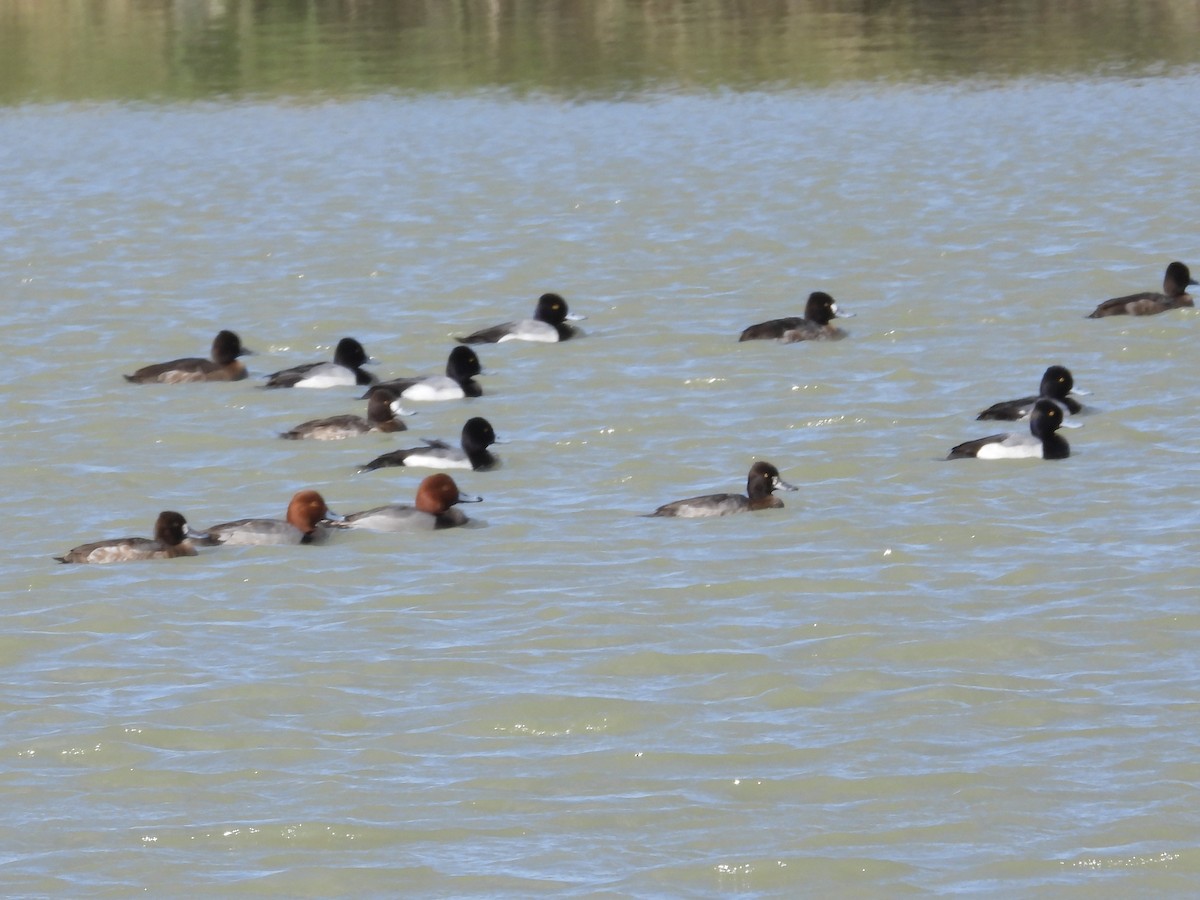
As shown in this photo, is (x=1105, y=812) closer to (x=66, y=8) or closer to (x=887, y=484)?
(x=887, y=484)

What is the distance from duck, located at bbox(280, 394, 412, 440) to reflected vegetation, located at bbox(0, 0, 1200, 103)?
2381 cm

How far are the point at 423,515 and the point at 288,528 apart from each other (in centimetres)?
85

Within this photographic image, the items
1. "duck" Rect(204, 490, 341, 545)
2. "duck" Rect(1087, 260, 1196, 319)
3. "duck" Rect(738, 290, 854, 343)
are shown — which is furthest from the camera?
"duck" Rect(1087, 260, 1196, 319)

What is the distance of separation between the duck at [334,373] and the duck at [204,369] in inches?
13.3

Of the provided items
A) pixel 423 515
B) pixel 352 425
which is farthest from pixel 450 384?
pixel 423 515

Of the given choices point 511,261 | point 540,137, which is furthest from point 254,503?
point 540,137

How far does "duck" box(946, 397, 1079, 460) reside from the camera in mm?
14586

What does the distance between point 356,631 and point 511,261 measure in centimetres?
1355

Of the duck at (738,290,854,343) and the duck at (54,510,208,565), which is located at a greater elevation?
the duck at (738,290,854,343)

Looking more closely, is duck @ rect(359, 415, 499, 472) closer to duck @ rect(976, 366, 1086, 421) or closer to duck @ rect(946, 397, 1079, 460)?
duck @ rect(946, 397, 1079, 460)

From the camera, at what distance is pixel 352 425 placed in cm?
1636

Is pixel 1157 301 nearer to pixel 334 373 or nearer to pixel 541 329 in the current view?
pixel 541 329

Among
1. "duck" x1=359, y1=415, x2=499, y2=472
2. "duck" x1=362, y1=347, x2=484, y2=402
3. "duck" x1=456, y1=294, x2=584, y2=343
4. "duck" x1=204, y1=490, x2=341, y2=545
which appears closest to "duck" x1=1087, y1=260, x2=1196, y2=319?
"duck" x1=456, y1=294, x2=584, y2=343

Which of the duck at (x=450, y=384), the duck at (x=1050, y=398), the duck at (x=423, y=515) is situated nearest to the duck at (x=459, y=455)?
the duck at (x=423, y=515)
